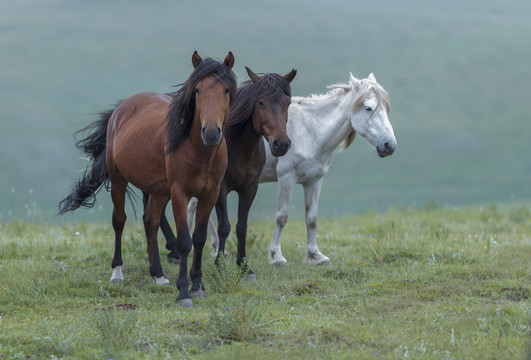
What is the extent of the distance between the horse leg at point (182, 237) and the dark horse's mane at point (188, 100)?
50 cm

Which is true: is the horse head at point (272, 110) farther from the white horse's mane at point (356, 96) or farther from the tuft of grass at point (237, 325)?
the tuft of grass at point (237, 325)

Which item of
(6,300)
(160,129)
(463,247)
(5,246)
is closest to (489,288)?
(463,247)

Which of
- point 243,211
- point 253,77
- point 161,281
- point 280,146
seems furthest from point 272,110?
point 161,281

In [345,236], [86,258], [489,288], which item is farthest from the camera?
[345,236]

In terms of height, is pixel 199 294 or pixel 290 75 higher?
pixel 290 75

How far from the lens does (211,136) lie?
5.46 m

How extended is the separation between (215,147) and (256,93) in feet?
3.73

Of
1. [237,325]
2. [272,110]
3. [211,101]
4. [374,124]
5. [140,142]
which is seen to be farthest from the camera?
[374,124]

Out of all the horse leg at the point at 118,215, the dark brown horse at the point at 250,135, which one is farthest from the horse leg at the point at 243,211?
the horse leg at the point at 118,215

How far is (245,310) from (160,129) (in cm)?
243

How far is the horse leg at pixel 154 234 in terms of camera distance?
730 centimetres

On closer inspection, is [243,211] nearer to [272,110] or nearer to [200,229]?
[200,229]

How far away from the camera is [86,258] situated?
8.62 metres

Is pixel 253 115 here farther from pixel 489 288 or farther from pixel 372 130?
pixel 489 288
